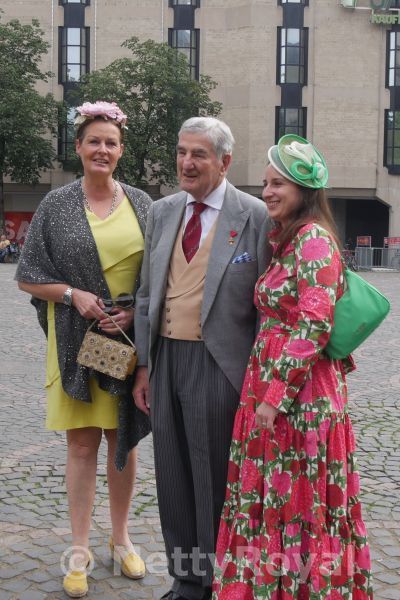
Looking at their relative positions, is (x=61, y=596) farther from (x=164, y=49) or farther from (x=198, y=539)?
(x=164, y=49)

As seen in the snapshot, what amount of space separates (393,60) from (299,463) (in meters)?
43.5

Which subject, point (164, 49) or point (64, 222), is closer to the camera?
point (64, 222)

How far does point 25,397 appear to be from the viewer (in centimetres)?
796

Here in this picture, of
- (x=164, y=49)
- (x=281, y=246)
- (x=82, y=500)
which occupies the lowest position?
(x=82, y=500)

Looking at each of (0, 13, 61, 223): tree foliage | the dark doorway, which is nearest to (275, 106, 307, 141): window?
the dark doorway

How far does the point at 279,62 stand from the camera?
4319 centimetres

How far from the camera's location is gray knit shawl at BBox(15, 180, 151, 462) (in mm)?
3738

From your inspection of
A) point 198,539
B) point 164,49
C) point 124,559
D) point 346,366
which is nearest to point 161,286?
point 346,366

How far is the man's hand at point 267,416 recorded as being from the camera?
2965 mm

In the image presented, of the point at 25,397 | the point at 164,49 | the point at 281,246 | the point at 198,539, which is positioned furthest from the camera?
the point at 164,49

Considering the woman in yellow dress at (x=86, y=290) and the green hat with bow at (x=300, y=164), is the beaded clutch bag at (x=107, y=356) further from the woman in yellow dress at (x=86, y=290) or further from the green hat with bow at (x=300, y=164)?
the green hat with bow at (x=300, y=164)

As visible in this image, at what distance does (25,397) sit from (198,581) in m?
4.82

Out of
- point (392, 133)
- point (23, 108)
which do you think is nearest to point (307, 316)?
point (23, 108)

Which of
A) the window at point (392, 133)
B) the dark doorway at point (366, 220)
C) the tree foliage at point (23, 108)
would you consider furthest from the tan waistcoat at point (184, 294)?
the dark doorway at point (366, 220)
